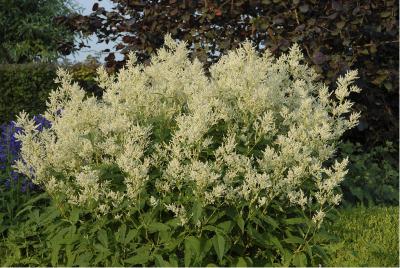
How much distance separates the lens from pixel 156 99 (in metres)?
5.70

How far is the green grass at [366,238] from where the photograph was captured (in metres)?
5.36

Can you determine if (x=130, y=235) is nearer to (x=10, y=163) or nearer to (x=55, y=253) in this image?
(x=55, y=253)

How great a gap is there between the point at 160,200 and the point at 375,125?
571 centimetres

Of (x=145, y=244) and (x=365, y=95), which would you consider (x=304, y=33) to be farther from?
(x=145, y=244)

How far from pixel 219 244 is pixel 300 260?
85cm

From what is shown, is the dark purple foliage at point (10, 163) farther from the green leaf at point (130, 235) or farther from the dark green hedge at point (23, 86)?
the dark green hedge at point (23, 86)

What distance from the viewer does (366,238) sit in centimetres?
601

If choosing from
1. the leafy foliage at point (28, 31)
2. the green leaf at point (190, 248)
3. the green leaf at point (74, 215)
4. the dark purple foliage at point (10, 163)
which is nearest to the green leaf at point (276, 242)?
the green leaf at point (190, 248)

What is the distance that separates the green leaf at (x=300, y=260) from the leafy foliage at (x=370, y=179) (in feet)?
10.2

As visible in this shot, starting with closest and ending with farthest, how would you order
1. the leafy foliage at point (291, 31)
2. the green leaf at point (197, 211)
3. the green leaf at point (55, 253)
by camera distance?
the green leaf at point (197, 211), the green leaf at point (55, 253), the leafy foliage at point (291, 31)

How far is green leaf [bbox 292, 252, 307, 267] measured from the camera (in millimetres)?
5023

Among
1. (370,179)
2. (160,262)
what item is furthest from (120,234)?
(370,179)

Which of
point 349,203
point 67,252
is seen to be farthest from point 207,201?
point 349,203

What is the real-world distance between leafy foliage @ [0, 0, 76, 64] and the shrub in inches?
676
